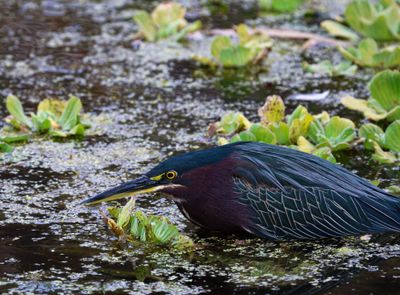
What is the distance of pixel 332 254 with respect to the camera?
381cm

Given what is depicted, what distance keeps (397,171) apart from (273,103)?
814 millimetres

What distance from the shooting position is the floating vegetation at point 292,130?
489 cm

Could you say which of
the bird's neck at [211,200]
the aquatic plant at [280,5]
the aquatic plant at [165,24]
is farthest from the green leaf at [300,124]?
the aquatic plant at [280,5]

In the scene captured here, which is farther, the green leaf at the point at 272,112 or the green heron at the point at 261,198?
the green leaf at the point at 272,112

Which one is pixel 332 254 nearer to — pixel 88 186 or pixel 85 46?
pixel 88 186

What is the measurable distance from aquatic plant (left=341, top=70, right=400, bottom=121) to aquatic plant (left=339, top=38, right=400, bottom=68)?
955mm

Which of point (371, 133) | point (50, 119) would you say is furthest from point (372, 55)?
point (50, 119)

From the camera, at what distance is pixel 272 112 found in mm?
5238

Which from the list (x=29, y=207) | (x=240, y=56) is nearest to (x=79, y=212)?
(x=29, y=207)

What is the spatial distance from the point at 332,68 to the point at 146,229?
3.03m

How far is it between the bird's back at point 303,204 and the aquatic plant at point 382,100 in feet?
4.43

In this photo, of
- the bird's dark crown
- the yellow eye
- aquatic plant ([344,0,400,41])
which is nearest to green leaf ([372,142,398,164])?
the bird's dark crown

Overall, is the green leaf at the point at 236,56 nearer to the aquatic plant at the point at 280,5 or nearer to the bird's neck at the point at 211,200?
the aquatic plant at the point at 280,5

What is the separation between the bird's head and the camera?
12.9 ft
